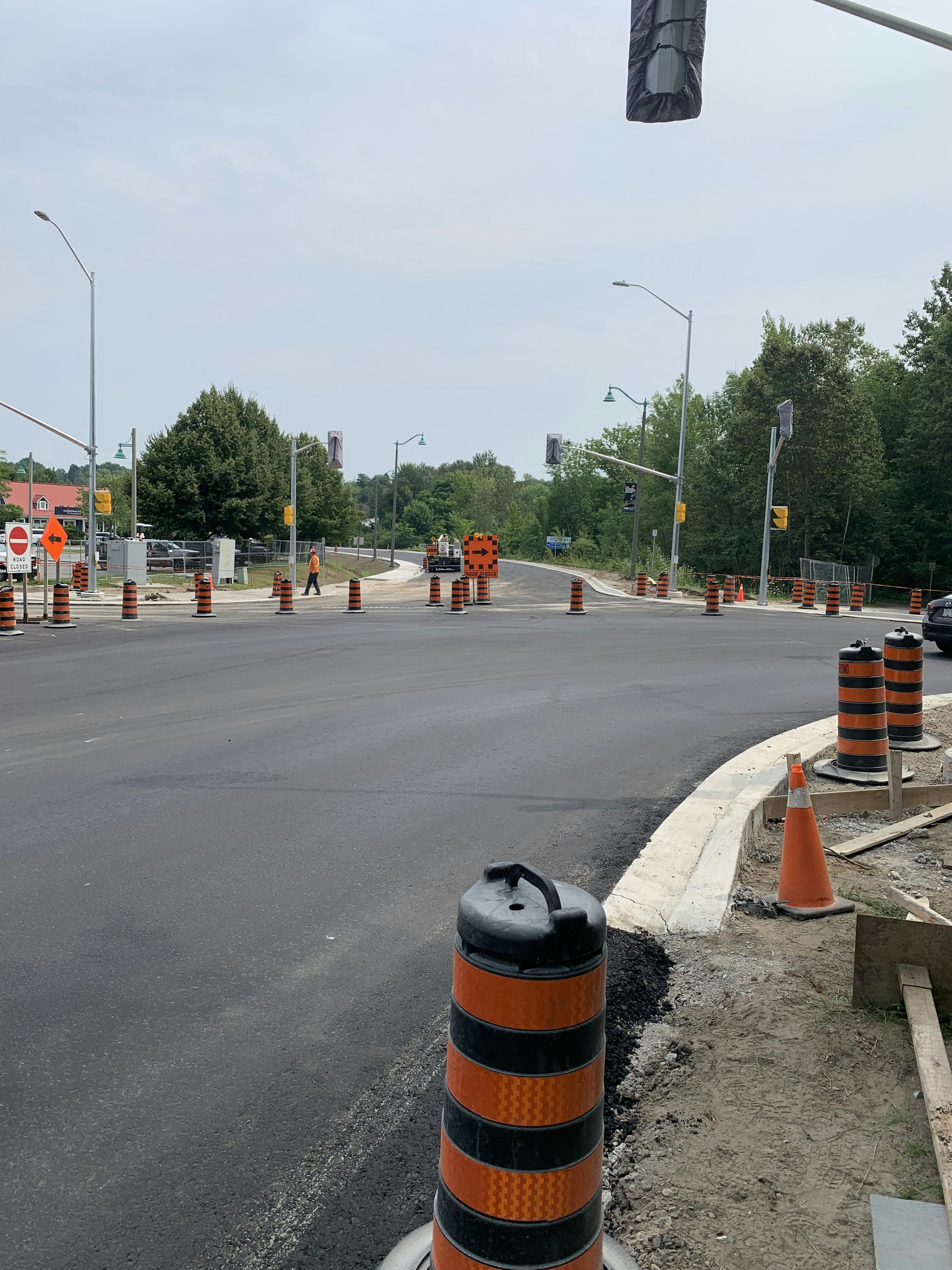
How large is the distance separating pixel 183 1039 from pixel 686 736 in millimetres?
7352

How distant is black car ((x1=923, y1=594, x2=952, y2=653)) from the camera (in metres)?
18.6

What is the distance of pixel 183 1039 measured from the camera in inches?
149

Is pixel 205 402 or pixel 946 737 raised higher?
pixel 205 402

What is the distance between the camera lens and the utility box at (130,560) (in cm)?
4303

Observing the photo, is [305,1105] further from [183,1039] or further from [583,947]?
[583,947]

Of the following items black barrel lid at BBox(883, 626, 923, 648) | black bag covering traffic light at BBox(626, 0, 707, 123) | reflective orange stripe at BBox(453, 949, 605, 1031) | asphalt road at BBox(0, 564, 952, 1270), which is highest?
black bag covering traffic light at BBox(626, 0, 707, 123)

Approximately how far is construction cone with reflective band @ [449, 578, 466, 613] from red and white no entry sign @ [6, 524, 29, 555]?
1137 centimetres

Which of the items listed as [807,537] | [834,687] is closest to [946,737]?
[834,687]

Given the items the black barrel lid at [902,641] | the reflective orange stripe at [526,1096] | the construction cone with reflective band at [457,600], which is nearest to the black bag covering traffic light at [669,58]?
the black barrel lid at [902,641]

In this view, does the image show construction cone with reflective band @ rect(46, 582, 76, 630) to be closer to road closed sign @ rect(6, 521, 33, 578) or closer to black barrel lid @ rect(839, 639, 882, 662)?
road closed sign @ rect(6, 521, 33, 578)

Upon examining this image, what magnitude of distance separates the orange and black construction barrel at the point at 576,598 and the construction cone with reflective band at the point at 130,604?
1180cm

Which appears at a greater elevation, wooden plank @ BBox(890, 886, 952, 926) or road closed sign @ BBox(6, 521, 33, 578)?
road closed sign @ BBox(6, 521, 33, 578)

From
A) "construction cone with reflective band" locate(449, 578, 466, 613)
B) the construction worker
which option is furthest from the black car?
the construction worker

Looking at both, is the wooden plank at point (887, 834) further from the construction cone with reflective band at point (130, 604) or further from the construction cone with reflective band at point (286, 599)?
the construction cone with reflective band at point (286, 599)
